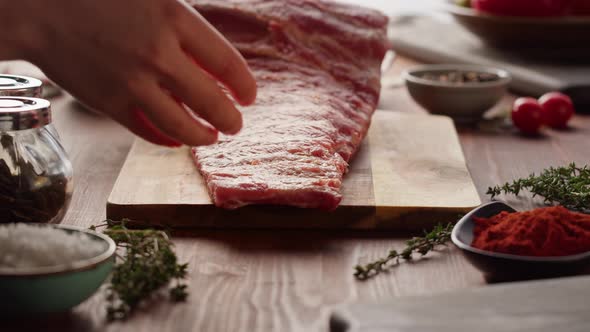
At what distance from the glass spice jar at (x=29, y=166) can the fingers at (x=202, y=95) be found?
12.2 inches

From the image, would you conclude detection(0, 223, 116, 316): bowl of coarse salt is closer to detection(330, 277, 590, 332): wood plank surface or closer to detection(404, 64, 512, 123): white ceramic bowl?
detection(330, 277, 590, 332): wood plank surface

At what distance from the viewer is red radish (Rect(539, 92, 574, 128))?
2.48m

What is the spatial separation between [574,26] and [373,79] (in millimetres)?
933

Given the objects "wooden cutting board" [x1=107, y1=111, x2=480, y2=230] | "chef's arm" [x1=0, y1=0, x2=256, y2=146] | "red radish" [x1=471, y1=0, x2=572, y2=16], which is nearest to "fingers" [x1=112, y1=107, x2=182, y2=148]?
"chef's arm" [x1=0, y1=0, x2=256, y2=146]

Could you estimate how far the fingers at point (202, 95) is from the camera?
1.19m

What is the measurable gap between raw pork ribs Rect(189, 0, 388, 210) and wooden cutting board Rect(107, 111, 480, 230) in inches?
1.6

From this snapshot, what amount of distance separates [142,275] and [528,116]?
1.48 metres

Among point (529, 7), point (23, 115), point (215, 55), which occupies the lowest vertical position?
point (529, 7)

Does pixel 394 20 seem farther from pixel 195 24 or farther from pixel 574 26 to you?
pixel 195 24

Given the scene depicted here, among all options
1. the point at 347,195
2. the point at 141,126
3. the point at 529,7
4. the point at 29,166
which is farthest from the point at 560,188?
the point at 529,7

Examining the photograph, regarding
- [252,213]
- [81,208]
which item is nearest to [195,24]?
[252,213]

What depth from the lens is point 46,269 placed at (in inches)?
43.9

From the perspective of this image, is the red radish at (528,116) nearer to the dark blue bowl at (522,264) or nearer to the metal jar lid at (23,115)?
the dark blue bowl at (522,264)

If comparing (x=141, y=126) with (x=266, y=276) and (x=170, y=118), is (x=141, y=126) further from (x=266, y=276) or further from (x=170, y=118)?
(x=266, y=276)
